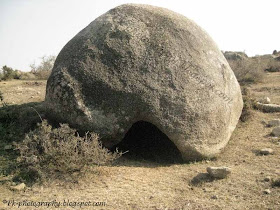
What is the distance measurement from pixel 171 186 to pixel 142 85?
5.27 ft

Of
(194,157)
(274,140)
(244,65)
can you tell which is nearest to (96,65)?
(194,157)

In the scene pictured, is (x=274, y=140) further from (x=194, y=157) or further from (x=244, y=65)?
(x=244, y=65)

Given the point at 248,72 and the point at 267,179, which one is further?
the point at 248,72

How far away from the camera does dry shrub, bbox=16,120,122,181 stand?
4152 mm

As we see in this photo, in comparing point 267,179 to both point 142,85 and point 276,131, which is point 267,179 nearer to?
point 276,131

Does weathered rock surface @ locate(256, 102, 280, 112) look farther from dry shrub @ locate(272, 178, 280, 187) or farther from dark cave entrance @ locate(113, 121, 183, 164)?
dry shrub @ locate(272, 178, 280, 187)

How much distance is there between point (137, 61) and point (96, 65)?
65cm

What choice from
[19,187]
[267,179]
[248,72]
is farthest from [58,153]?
[248,72]

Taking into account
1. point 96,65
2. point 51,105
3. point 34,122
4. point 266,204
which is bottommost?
point 266,204

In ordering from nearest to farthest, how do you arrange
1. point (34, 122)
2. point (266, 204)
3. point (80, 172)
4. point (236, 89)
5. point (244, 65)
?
point (266, 204) → point (80, 172) → point (34, 122) → point (236, 89) → point (244, 65)

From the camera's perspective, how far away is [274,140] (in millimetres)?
5520

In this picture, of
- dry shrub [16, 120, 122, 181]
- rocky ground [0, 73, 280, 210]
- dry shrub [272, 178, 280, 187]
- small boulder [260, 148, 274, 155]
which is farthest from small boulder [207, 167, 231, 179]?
dry shrub [16, 120, 122, 181]

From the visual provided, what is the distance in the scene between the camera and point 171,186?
3.99m

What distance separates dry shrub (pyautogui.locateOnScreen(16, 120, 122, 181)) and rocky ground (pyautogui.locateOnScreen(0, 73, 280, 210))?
0.17 metres
